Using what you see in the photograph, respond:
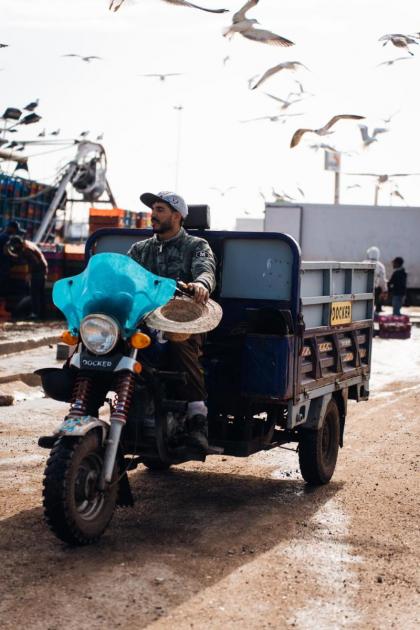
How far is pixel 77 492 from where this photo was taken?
5.27 metres

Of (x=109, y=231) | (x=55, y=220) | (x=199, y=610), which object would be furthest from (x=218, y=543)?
(x=55, y=220)

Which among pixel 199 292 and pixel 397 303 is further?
pixel 397 303

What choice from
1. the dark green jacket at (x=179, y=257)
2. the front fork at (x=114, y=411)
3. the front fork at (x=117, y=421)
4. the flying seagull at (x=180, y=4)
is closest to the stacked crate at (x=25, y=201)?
the flying seagull at (x=180, y=4)

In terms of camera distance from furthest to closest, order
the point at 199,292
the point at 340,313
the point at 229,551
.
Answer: the point at 340,313 < the point at 199,292 < the point at 229,551

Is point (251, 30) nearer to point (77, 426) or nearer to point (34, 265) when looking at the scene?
point (77, 426)

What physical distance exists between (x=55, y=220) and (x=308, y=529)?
2124cm

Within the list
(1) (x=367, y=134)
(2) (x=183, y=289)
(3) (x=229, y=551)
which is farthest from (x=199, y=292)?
(1) (x=367, y=134)

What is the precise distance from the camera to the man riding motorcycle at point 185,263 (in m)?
5.92

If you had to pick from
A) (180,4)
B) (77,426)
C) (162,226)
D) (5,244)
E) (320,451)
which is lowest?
(320,451)

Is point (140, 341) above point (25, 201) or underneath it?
underneath

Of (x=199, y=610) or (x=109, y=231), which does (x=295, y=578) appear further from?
(x=109, y=231)

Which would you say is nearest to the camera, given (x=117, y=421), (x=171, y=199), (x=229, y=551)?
(x=117, y=421)

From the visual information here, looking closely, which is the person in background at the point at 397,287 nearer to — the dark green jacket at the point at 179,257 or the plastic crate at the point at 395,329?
the plastic crate at the point at 395,329

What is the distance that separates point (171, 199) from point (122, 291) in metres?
1.11
